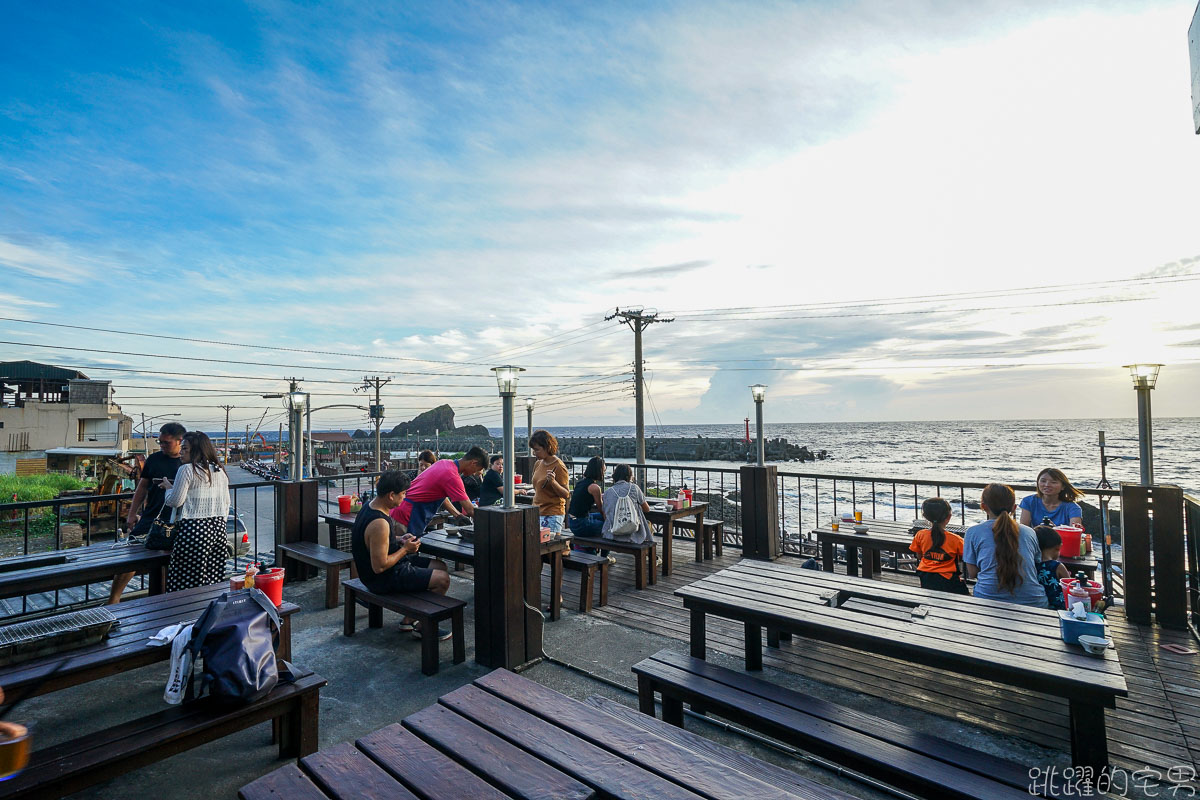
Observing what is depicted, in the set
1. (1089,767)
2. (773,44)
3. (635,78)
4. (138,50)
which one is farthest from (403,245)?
(1089,767)

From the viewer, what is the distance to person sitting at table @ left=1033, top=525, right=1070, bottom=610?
145 inches

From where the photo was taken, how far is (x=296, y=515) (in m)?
5.77

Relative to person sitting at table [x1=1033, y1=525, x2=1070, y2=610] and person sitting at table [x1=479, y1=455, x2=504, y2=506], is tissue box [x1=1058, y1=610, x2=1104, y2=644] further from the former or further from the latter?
person sitting at table [x1=479, y1=455, x2=504, y2=506]

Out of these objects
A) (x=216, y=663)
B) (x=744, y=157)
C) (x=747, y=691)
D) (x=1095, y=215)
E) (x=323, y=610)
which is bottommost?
(x=323, y=610)

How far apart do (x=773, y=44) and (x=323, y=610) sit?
7.88m

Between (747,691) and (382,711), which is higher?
(747,691)

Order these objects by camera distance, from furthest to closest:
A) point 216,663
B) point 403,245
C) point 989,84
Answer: point 403,245, point 989,84, point 216,663

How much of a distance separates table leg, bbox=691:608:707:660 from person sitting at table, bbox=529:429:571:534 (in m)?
2.17

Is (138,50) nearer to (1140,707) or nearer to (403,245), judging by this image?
(403,245)

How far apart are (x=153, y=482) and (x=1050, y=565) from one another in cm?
738

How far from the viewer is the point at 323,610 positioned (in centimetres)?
489

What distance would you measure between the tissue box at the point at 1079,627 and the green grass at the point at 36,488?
20.2m

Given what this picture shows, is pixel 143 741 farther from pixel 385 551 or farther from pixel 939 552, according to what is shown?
pixel 939 552

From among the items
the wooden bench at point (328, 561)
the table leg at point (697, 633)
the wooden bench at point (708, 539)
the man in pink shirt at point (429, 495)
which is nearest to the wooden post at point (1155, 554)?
the wooden bench at point (708, 539)
